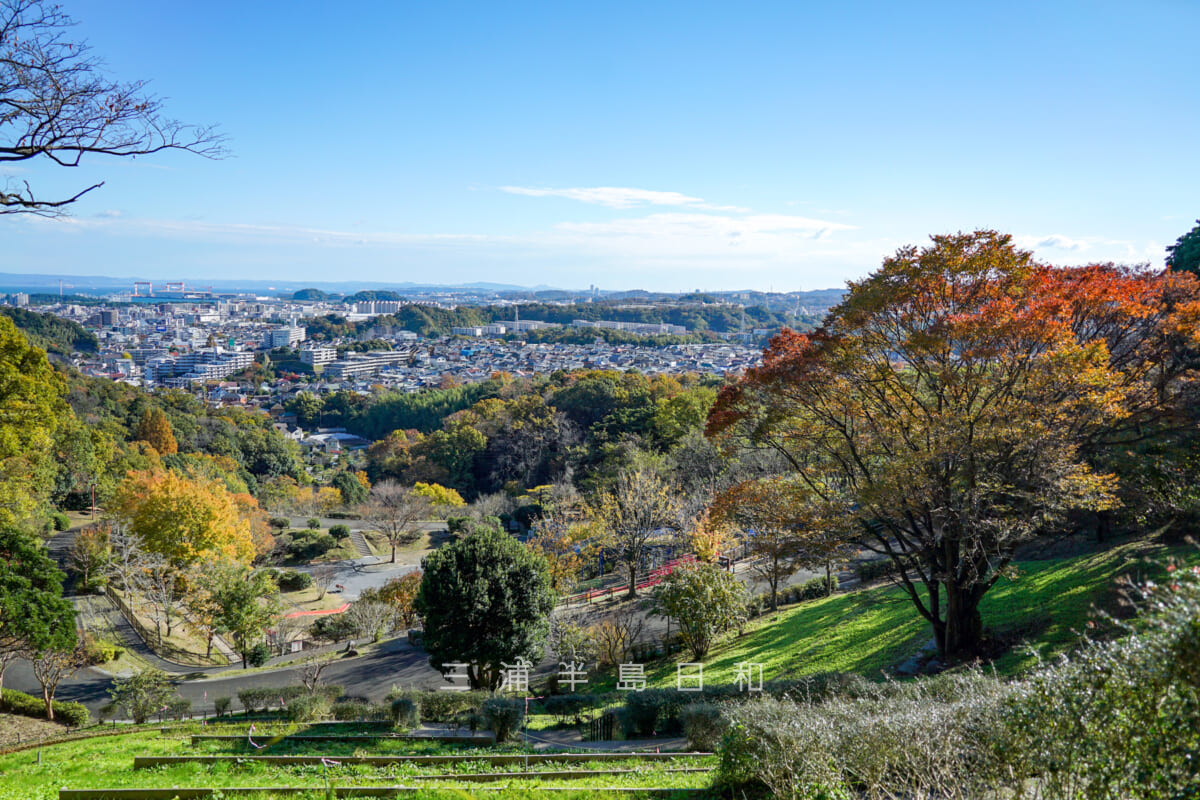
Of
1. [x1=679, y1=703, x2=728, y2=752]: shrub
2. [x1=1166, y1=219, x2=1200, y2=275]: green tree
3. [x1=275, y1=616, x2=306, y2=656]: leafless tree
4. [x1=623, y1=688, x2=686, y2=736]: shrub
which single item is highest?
[x1=1166, y1=219, x2=1200, y2=275]: green tree

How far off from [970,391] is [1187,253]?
13582mm

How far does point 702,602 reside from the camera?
1296 cm

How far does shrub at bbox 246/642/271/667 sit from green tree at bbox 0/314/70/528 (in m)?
5.34

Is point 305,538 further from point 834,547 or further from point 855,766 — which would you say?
point 855,766

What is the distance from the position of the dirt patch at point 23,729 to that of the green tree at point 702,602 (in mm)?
10104

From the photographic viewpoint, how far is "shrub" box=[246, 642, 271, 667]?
15.2m

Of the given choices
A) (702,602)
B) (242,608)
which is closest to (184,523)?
(242,608)

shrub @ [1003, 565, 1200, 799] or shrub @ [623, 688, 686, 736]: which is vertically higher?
shrub @ [1003, 565, 1200, 799]

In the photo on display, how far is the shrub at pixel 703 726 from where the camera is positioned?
783 cm

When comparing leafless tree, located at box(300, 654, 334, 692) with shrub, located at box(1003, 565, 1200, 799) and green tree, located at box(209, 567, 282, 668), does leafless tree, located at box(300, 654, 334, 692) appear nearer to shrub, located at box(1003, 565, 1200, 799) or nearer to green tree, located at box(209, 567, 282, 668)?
green tree, located at box(209, 567, 282, 668)

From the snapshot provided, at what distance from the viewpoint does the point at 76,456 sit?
2719 cm

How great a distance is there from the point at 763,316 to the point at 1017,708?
14698 cm

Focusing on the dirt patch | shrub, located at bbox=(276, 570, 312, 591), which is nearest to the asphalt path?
the dirt patch

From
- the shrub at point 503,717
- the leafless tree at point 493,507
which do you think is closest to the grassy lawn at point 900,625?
the shrub at point 503,717
